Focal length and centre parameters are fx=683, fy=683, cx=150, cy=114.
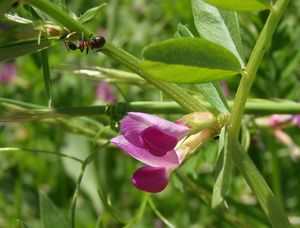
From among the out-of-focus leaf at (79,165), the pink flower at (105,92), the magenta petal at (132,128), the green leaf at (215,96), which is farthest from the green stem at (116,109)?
the pink flower at (105,92)

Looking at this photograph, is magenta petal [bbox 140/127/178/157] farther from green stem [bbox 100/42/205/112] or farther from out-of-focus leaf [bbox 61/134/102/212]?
out-of-focus leaf [bbox 61/134/102/212]

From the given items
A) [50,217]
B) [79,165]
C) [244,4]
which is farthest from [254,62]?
[79,165]

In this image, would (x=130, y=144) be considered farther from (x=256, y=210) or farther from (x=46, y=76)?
(x=256, y=210)

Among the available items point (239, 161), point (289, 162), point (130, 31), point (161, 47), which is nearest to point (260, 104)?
point (239, 161)

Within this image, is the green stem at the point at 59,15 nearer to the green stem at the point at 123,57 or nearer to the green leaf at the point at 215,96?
the green stem at the point at 123,57

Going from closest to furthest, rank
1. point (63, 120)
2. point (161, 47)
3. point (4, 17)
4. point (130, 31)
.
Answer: point (161, 47) → point (4, 17) → point (63, 120) → point (130, 31)

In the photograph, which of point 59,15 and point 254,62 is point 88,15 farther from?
point 254,62

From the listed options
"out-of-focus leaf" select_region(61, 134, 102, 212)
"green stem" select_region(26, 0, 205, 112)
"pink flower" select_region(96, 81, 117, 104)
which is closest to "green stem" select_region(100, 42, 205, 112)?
"green stem" select_region(26, 0, 205, 112)
